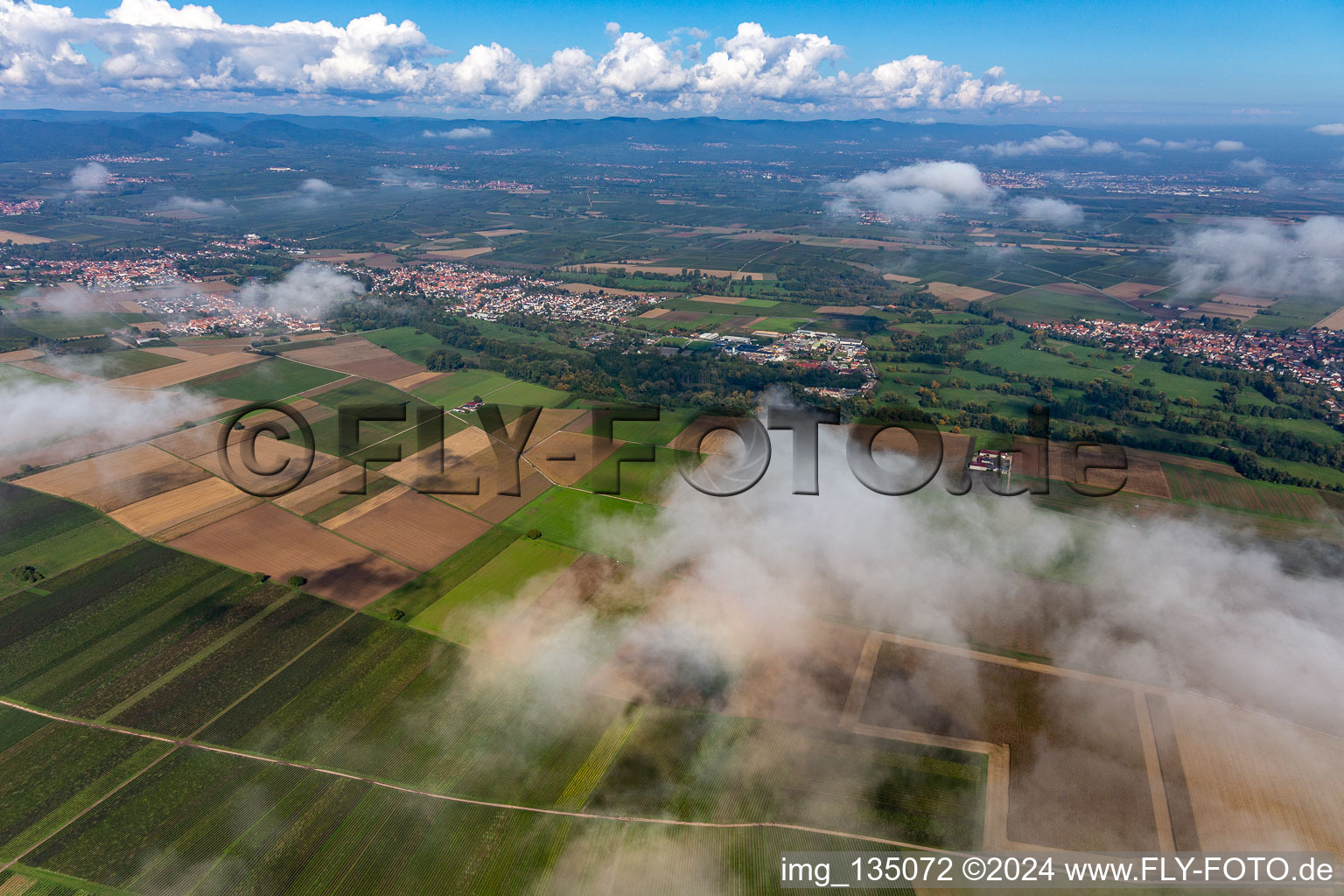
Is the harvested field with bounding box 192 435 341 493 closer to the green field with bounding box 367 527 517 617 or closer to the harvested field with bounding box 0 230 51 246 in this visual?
the green field with bounding box 367 527 517 617

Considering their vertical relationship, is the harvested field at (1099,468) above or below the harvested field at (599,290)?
below

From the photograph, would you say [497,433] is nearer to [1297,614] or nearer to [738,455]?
[738,455]

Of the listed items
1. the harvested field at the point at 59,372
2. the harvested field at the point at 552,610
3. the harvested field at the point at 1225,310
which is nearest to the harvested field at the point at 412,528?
the harvested field at the point at 552,610

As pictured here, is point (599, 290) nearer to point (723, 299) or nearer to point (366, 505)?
point (723, 299)

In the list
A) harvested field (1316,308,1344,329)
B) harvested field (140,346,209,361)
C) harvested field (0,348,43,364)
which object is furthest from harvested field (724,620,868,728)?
harvested field (1316,308,1344,329)

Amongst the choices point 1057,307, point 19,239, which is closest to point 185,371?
point 19,239

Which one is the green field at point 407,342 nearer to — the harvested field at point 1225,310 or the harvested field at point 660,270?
the harvested field at point 660,270
